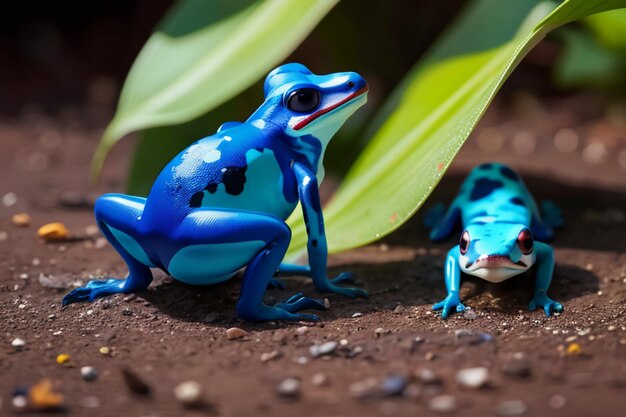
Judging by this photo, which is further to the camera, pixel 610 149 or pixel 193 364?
pixel 610 149

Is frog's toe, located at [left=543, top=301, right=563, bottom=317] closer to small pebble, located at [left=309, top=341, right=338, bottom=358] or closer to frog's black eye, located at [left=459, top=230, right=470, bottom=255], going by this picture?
frog's black eye, located at [left=459, top=230, right=470, bottom=255]

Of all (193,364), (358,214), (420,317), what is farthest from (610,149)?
(193,364)

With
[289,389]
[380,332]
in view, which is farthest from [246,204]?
[289,389]

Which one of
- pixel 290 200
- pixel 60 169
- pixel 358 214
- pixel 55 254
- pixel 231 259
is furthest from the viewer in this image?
pixel 60 169

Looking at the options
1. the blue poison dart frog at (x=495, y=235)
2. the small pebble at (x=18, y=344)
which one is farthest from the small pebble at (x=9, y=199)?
the blue poison dart frog at (x=495, y=235)

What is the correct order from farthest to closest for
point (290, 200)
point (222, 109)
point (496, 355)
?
point (222, 109)
point (290, 200)
point (496, 355)

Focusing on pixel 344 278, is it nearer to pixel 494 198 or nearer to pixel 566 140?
pixel 494 198

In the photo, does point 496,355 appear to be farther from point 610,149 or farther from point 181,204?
point 610,149
